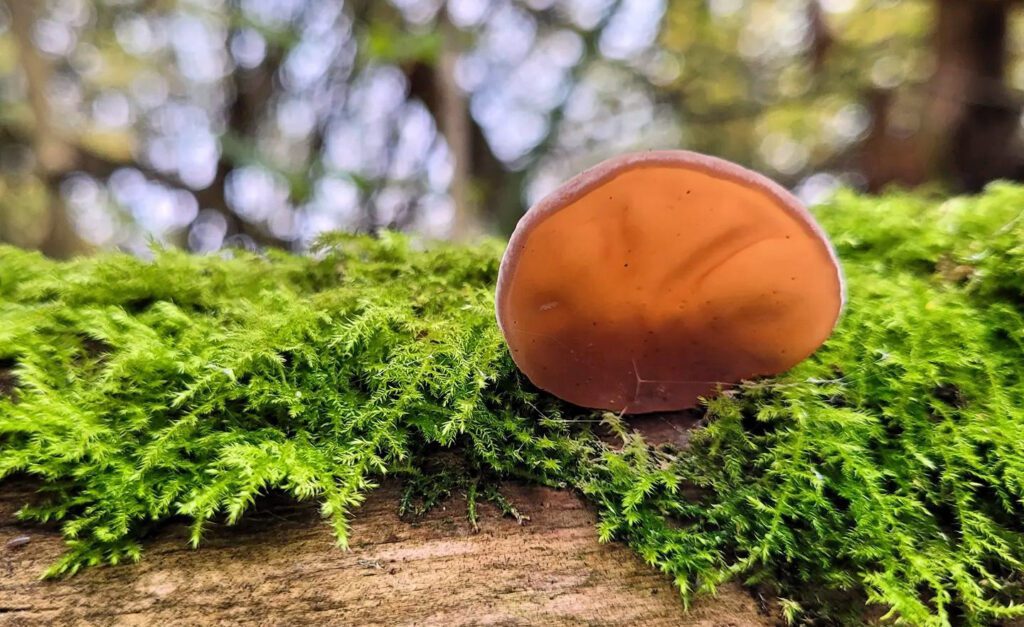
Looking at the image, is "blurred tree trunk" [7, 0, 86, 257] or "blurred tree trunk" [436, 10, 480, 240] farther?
"blurred tree trunk" [436, 10, 480, 240]

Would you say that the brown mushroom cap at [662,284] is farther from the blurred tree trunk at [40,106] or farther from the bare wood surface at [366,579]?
the blurred tree trunk at [40,106]

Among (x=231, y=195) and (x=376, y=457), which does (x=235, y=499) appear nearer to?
(x=376, y=457)

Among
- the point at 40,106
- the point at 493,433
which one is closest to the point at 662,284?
the point at 493,433

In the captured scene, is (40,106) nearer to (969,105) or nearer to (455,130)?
(455,130)

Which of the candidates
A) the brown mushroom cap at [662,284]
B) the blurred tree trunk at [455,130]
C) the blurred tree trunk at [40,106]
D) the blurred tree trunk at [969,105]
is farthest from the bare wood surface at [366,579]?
the blurred tree trunk at [969,105]

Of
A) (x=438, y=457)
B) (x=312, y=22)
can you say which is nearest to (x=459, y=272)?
(x=438, y=457)

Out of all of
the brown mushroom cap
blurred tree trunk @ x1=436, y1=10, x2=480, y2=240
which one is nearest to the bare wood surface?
the brown mushroom cap

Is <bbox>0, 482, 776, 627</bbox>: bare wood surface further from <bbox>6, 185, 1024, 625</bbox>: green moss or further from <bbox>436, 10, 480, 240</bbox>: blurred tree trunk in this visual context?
<bbox>436, 10, 480, 240</bbox>: blurred tree trunk
